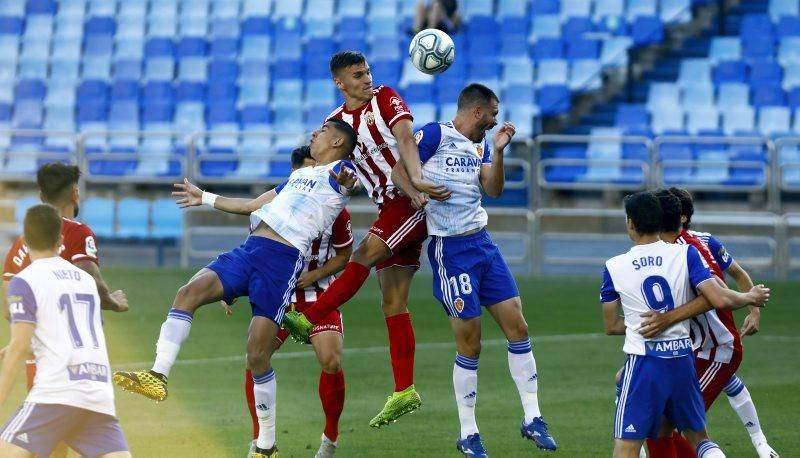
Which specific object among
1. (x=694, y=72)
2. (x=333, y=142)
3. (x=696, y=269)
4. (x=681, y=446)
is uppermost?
(x=694, y=72)

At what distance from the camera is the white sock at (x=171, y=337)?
816 centimetres

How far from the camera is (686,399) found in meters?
7.00

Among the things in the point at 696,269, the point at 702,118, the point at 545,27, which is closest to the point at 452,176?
the point at 696,269

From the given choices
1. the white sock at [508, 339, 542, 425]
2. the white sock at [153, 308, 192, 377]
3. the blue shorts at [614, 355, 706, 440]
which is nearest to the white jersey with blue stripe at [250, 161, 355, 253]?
the white sock at [153, 308, 192, 377]

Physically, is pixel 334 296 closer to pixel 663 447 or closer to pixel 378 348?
pixel 663 447

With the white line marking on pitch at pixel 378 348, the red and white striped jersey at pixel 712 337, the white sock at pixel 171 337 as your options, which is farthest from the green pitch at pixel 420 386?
the red and white striped jersey at pixel 712 337

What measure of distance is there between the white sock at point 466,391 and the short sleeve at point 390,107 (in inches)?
65.5

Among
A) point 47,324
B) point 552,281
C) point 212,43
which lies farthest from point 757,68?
point 47,324

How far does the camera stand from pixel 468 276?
29.0 ft

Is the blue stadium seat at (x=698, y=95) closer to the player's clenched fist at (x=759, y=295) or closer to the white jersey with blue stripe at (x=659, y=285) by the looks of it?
the white jersey with blue stripe at (x=659, y=285)

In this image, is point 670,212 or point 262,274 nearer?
point 670,212

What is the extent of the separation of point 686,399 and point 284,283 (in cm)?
266

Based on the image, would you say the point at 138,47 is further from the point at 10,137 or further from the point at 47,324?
the point at 47,324

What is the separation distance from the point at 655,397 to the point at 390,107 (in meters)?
3.22
